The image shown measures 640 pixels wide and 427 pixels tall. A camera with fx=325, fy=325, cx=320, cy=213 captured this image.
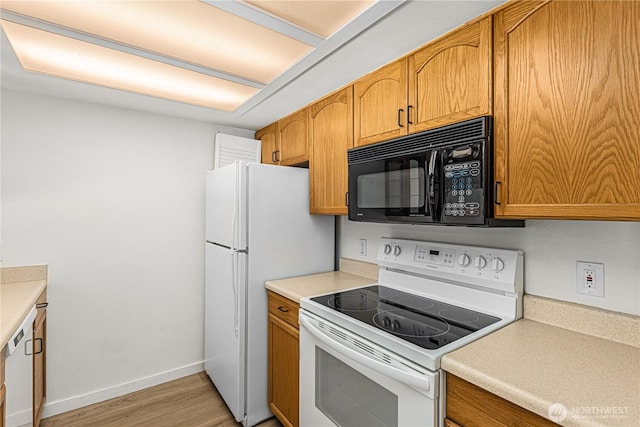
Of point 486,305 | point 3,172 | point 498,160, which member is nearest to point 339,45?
point 498,160

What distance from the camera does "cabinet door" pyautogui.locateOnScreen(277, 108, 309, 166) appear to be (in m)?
2.34

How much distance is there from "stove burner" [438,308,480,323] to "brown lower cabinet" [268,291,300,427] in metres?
0.78

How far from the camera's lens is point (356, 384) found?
142cm

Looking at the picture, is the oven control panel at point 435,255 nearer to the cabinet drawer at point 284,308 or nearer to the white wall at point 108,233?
the cabinet drawer at point 284,308

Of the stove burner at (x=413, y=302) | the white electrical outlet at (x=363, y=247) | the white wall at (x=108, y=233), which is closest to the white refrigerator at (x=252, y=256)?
the white electrical outlet at (x=363, y=247)

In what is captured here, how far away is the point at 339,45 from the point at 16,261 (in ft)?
7.70

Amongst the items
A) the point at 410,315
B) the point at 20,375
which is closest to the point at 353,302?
the point at 410,315

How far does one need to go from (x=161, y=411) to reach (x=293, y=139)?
2112mm

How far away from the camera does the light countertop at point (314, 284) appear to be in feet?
6.21

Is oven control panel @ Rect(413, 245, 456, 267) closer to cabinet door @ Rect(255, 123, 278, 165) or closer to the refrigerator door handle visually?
the refrigerator door handle

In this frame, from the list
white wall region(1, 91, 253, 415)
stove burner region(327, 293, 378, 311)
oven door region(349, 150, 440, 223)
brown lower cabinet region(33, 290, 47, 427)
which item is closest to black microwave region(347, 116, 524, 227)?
oven door region(349, 150, 440, 223)

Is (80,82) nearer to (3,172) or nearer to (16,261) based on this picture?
(3,172)

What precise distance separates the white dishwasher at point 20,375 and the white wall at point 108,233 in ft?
1.86

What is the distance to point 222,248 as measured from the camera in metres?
2.27
